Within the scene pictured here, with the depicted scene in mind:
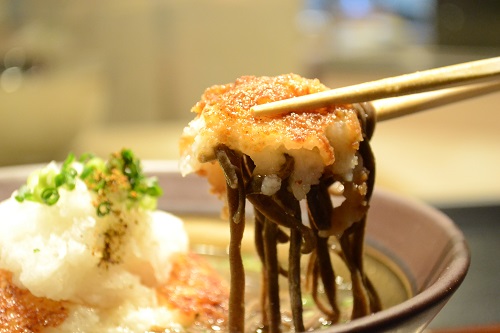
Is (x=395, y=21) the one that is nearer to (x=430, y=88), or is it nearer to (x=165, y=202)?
(x=165, y=202)

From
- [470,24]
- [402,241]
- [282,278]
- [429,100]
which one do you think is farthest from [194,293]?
[470,24]

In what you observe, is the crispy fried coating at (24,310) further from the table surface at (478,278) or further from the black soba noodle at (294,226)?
the table surface at (478,278)

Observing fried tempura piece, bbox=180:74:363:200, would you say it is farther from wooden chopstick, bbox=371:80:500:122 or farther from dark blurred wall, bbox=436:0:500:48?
dark blurred wall, bbox=436:0:500:48

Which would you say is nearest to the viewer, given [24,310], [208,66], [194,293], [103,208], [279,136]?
[279,136]

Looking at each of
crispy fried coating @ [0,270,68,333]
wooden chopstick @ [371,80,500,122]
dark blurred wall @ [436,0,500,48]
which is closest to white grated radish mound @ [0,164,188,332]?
crispy fried coating @ [0,270,68,333]

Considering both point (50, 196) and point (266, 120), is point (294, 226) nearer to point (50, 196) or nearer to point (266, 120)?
point (266, 120)

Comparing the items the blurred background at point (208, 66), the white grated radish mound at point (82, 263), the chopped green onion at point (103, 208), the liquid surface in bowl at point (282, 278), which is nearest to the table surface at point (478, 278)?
the blurred background at point (208, 66)

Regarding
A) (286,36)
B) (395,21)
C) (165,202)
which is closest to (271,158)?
(165,202)

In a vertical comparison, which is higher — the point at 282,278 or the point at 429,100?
the point at 429,100
